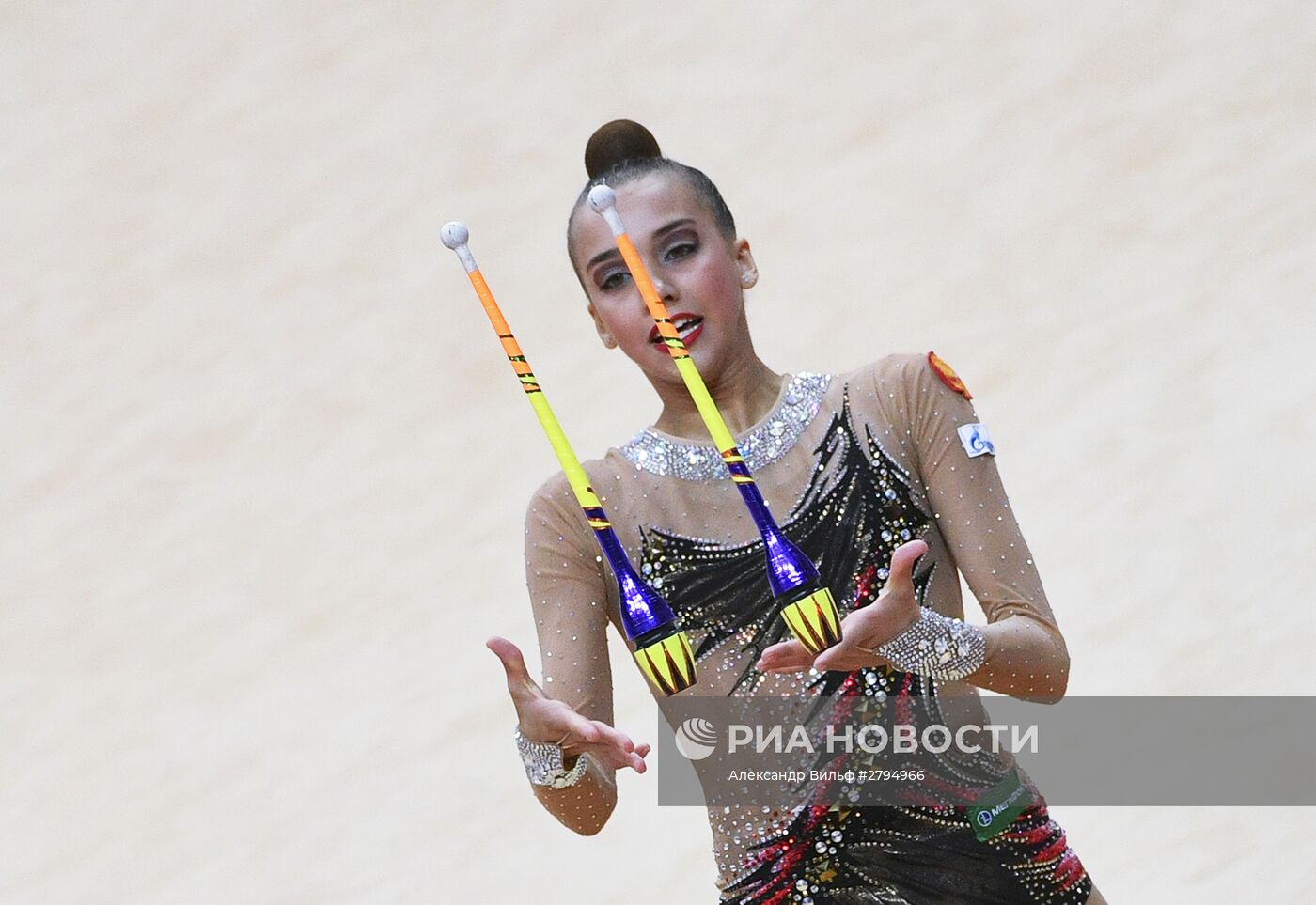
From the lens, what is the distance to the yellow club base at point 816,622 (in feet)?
4.48

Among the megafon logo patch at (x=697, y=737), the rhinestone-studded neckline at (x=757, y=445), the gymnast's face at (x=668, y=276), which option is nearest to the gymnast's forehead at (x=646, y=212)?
the gymnast's face at (x=668, y=276)

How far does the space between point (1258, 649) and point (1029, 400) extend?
1.68 feet

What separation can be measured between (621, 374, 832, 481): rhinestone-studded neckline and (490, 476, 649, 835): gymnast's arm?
0.24 feet

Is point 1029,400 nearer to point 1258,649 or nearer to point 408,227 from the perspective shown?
point 1258,649

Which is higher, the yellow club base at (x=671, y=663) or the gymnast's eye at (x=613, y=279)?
the gymnast's eye at (x=613, y=279)

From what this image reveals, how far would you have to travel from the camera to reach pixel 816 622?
1.37 m

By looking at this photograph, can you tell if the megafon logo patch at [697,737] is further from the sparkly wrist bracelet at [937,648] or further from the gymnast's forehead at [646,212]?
the gymnast's forehead at [646,212]

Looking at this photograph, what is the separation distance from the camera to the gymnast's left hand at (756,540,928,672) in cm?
136

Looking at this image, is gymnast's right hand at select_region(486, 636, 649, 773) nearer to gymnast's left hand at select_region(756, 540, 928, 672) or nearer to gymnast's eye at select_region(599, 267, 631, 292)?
gymnast's left hand at select_region(756, 540, 928, 672)

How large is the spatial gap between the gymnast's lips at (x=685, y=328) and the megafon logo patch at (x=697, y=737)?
27cm

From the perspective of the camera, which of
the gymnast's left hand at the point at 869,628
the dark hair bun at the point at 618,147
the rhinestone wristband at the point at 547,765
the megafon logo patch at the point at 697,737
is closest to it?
→ the gymnast's left hand at the point at 869,628

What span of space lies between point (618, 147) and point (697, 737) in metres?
0.45

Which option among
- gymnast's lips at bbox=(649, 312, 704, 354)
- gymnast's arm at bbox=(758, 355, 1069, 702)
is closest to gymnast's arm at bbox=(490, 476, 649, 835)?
gymnast's lips at bbox=(649, 312, 704, 354)

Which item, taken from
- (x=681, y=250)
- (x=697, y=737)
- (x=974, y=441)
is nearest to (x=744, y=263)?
(x=681, y=250)
